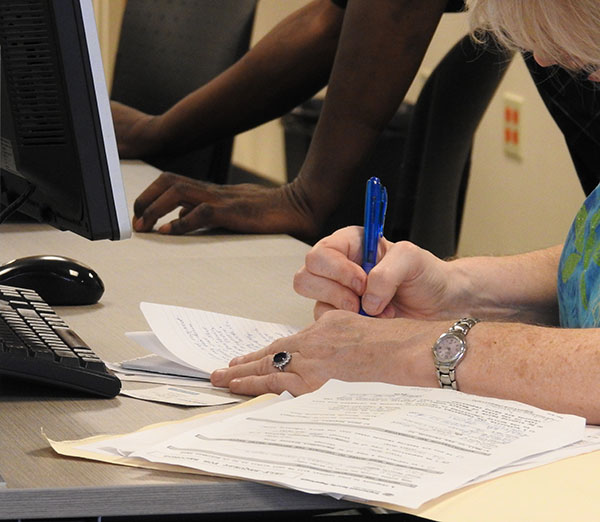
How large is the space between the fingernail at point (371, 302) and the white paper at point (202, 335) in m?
0.09

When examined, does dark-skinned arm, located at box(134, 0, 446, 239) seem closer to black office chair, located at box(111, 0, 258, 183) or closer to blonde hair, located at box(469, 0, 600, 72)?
blonde hair, located at box(469, 0, 600, 72)

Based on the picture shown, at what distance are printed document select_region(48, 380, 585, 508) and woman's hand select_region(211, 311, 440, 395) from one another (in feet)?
0.12

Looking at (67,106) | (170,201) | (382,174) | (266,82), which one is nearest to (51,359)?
(67,106)

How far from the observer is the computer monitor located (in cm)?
90

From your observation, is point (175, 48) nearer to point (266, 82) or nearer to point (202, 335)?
point (266, 82)

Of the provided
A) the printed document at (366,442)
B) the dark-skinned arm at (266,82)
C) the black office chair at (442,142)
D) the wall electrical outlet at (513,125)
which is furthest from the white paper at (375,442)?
the wall electrical outlet at (513,125)

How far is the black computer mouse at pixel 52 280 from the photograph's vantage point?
47.4 inches

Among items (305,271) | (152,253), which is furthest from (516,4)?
(152,253)

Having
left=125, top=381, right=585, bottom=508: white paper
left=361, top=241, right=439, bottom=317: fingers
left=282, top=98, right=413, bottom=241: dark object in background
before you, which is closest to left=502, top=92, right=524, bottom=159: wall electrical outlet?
left=282, top=98, right=413, bottom=241: dark object in background

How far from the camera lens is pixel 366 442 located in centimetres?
73

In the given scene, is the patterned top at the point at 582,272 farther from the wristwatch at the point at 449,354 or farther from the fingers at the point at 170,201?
the fingers at the point at 170,201

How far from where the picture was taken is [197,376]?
0.98 meters

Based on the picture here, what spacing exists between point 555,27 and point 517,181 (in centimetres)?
228

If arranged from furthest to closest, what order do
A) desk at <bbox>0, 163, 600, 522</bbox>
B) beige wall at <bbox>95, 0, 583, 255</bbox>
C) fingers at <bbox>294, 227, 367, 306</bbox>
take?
beige wall at <bbox>95, 0, 583, 255</bbox> < fingers at <bbox>294, 227, 367, 306</bbox> < desk at <bbox>0, 163, 600, 522</bbox>
